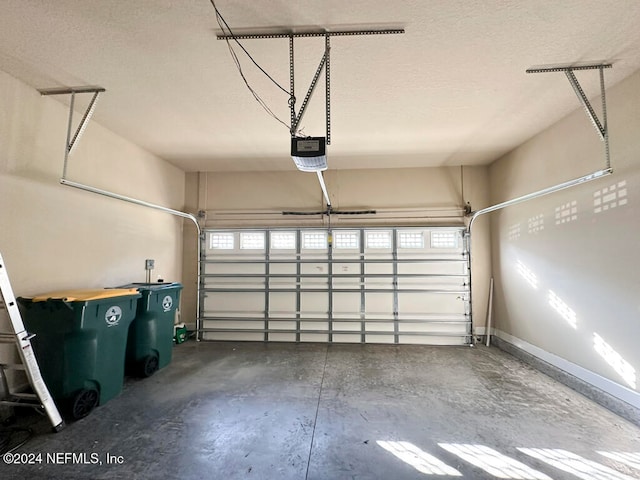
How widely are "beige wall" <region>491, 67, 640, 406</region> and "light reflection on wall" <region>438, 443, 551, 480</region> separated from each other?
4.59 ft

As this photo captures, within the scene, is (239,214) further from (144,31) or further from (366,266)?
(144,31)

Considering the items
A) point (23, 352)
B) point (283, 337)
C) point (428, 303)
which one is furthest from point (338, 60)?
point (283, 337)

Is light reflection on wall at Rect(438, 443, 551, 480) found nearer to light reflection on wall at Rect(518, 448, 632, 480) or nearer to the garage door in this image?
light reflection on wall at Rect(518, 448, 632, 480)

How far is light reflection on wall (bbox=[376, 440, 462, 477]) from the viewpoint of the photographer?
1812 mm

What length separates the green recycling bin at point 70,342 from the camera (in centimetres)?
230

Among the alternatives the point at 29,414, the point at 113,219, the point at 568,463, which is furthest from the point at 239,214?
the point at 568,463

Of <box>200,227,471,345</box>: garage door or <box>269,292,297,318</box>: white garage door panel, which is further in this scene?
<box>269,292,297,318</box>: white garage door panel

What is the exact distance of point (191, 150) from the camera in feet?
13.7

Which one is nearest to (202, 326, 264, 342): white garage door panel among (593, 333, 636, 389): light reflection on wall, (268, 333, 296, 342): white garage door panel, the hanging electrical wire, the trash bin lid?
(268, 333, 296, 342): white garage door panel

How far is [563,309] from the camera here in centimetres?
312

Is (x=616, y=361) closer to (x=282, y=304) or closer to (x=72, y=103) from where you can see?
(x=282, y=304)

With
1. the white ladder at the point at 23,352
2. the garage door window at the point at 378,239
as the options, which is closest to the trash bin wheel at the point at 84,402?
the white ladder at the point at 23,352

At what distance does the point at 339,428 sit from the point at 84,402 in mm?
2143

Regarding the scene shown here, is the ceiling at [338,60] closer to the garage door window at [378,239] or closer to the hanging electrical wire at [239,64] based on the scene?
the hanging electrical wire at [239,64]
